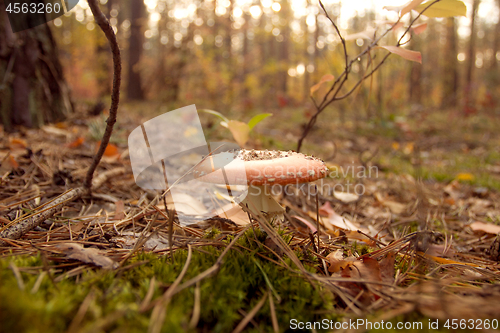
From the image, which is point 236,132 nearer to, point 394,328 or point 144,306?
point 144,306

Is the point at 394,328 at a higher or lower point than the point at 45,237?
lower

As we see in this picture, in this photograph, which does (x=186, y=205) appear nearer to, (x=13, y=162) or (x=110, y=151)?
(x=110, y=151)

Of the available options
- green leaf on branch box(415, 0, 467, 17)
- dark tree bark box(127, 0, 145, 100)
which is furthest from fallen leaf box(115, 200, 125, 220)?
dark tree bark box(127, 0, 145, 100)

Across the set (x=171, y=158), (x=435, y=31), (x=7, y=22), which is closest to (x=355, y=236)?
(x=171, y=158)

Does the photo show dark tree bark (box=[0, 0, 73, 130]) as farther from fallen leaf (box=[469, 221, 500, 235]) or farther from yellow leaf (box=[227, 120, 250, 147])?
fallen leaf (box=[469, 221, 500, 235])
